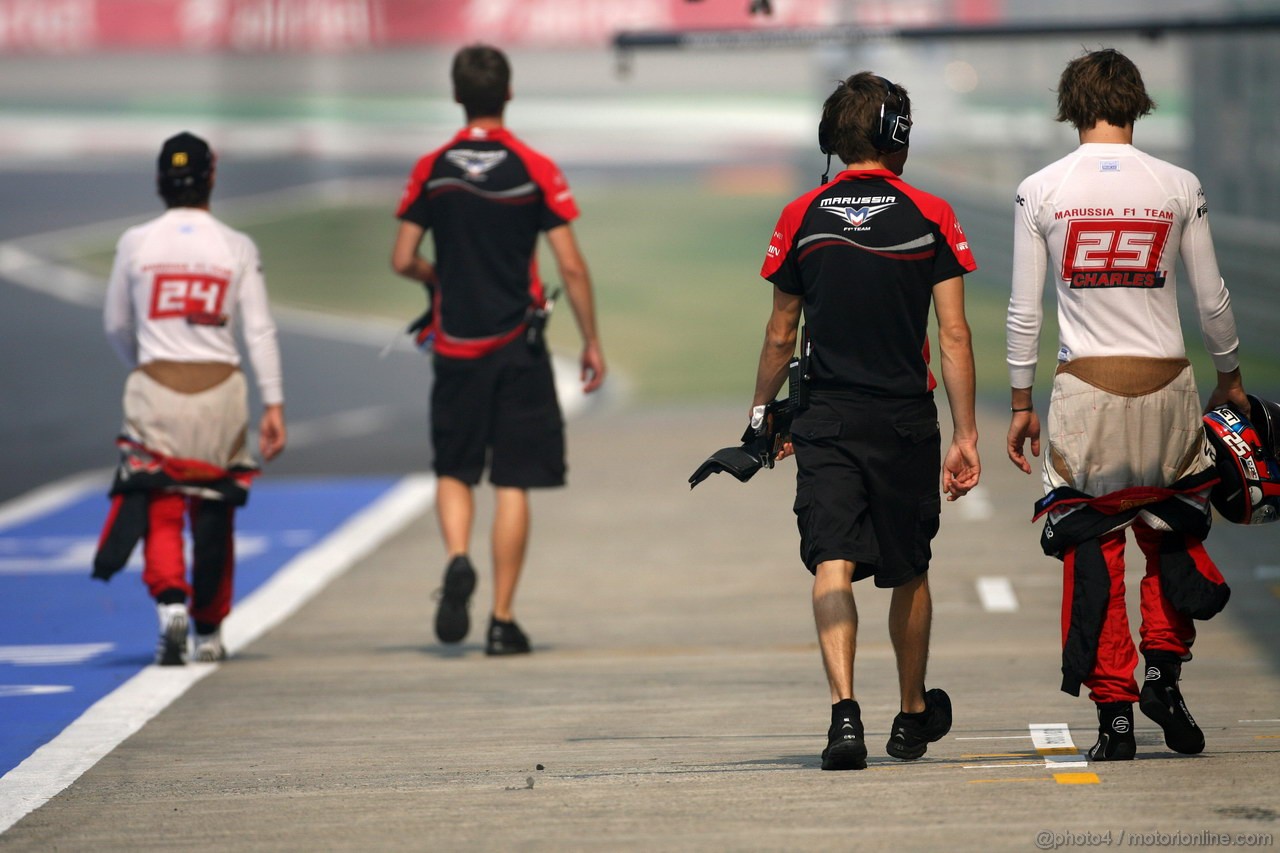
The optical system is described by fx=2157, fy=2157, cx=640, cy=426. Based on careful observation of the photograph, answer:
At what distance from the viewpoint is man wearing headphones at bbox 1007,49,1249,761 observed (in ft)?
18.5

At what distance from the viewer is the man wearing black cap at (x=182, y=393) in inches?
316

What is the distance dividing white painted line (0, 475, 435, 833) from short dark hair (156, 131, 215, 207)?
1771 millimetres

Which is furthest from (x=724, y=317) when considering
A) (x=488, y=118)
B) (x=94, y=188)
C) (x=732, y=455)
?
(x=732, y=455)

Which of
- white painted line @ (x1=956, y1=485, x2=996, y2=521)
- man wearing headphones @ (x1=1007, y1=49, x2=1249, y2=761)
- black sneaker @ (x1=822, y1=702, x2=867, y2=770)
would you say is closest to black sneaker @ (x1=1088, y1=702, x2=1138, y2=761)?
man wearing headphones @ (x1=1007, y1=49, x2=1249, y2=761)

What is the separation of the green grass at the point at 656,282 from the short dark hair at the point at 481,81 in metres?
11.7

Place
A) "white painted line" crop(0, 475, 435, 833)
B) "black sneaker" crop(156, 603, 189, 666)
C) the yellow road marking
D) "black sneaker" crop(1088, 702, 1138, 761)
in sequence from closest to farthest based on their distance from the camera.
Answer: the yellow road marking → "black sneaker" crop(1088, 702, 1138, 761) → "white painted line" crop(0, 475, 435, 833) → "black sneaker" crop(156, 603, 189, 666)

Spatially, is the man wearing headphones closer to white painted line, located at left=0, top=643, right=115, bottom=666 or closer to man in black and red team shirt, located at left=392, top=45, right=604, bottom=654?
man in black and red team shirt, located at left=392, top=45, right=604, bottom=654

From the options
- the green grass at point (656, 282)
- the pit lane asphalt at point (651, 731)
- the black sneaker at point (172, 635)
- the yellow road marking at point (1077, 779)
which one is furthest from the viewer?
the green grass at point (656, 282)

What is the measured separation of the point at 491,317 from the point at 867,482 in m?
2.99

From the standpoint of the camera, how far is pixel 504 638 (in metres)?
8.37

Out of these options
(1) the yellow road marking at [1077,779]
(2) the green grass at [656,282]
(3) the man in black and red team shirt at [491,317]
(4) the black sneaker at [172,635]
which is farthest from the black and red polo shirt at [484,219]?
(2) the green grass at [656,282]

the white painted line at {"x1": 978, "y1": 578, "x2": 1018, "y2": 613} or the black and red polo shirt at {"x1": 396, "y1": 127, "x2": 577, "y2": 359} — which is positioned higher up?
the black and red polo shirt at {"x1": 396, "y1": 127, "x2": 577, "y2": 359}

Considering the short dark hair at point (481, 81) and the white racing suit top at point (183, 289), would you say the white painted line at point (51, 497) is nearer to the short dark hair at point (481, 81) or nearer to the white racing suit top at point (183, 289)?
the white racing suit top at point (183, 289)

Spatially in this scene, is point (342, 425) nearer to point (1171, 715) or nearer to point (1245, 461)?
point (1245, 461)
